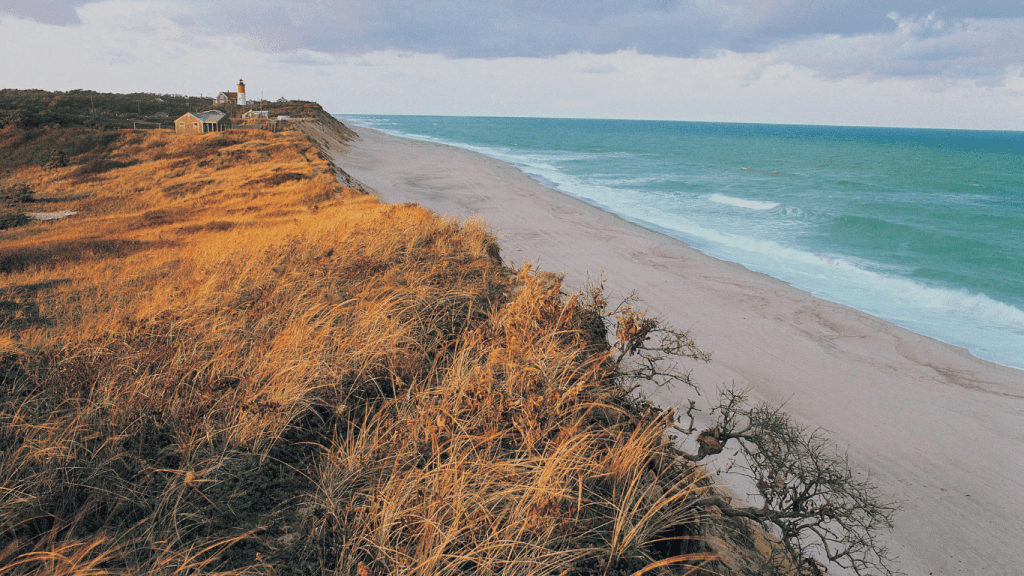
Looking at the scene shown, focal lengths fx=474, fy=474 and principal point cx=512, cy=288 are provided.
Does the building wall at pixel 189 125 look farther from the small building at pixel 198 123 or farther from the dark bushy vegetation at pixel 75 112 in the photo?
the dark bushy vegetation at pixel 75 112

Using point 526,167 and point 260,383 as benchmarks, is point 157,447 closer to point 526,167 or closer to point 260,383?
point 260,383

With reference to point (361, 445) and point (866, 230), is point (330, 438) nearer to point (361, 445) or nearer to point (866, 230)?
point (361, 445)

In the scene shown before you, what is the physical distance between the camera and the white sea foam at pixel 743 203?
1295 inches

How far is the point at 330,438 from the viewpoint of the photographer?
3.53 m

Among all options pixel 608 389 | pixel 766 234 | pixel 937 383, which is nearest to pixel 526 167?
pixel 766 234

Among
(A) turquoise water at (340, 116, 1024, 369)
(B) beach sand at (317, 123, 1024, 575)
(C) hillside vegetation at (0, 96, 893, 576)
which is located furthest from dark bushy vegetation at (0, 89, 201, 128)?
(C) hillside vegetation at (0, 96, 893, 576)

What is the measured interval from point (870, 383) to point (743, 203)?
2678 centimetres

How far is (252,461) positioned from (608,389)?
2.69m

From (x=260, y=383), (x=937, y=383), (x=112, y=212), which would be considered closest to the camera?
(x=260, y=383)

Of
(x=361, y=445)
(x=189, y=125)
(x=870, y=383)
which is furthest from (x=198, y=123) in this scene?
(x=870, y=383)

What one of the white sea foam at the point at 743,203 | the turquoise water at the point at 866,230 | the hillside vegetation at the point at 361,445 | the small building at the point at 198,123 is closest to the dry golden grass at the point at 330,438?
the hillside vegetation at the point at 361,445

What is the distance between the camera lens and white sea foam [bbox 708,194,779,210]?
32.9 meters

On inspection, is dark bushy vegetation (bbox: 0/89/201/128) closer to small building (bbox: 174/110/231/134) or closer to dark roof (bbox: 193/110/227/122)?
small building (bbox: 174/110/231/134)

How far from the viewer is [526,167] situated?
51094 millimetres
